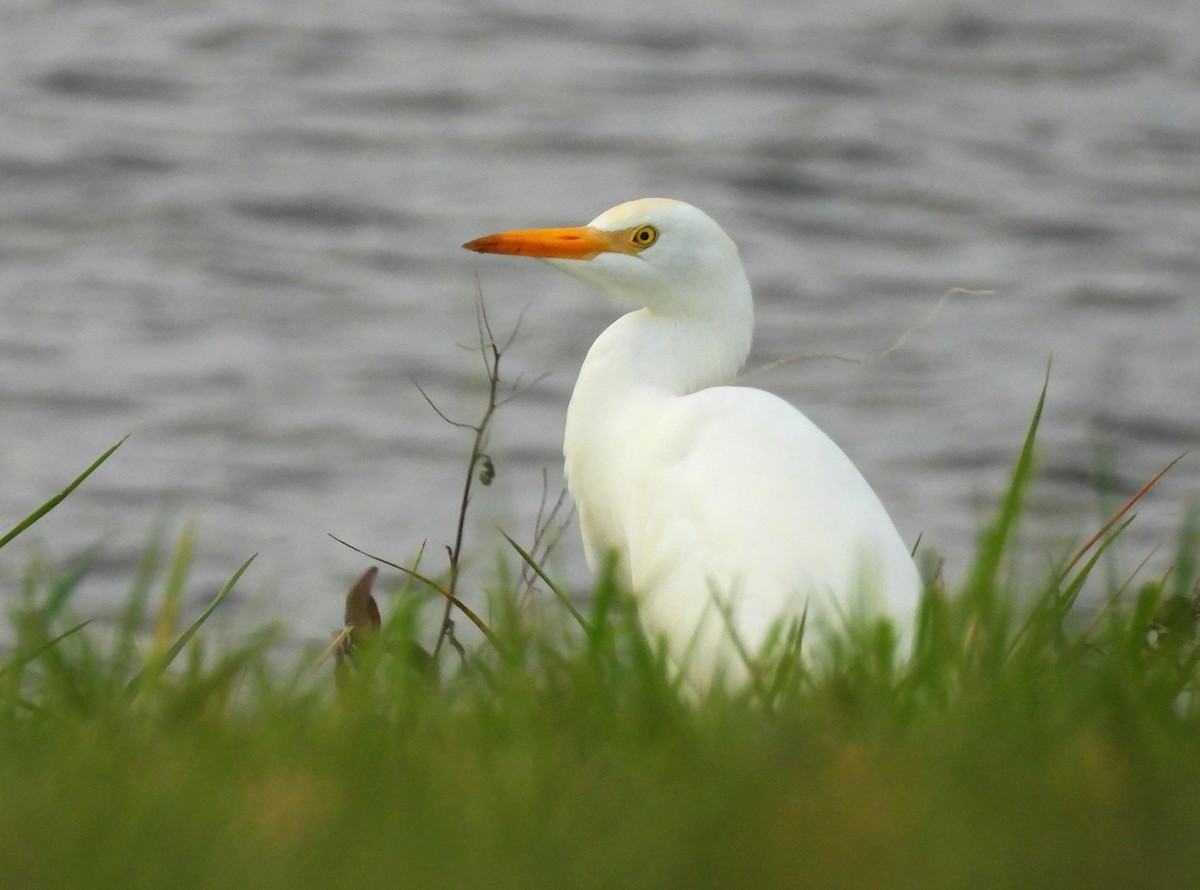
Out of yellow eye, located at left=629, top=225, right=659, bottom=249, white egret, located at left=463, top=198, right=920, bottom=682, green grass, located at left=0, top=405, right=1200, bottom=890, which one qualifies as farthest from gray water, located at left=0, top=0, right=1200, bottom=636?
green grass, located at left=0, top=405, right=1200, bottom=890

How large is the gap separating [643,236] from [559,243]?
0.20 m

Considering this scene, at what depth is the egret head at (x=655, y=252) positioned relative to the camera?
4.48 metres

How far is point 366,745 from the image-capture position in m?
2.20

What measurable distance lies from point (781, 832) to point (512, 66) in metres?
14.5

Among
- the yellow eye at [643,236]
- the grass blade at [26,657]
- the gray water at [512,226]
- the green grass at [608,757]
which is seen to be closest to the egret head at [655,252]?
the yellow eye at [643,236]

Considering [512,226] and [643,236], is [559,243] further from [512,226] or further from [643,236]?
[512,226]

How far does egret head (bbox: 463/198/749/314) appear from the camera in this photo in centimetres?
448

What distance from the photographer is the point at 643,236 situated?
454cm

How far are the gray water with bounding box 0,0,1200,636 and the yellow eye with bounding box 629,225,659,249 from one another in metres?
3.36

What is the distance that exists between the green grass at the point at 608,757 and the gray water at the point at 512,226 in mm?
5022

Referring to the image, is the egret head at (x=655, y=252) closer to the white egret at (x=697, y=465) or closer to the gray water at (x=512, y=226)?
the white egret at (x=697, y=465)

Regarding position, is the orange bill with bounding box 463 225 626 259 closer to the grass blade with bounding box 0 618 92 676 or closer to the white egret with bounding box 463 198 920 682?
the white egret with bounding box 463 198 920 682

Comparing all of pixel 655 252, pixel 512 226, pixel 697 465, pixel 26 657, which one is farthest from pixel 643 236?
pixel 512 226

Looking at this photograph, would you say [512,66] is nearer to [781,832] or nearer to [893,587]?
[893,587]
